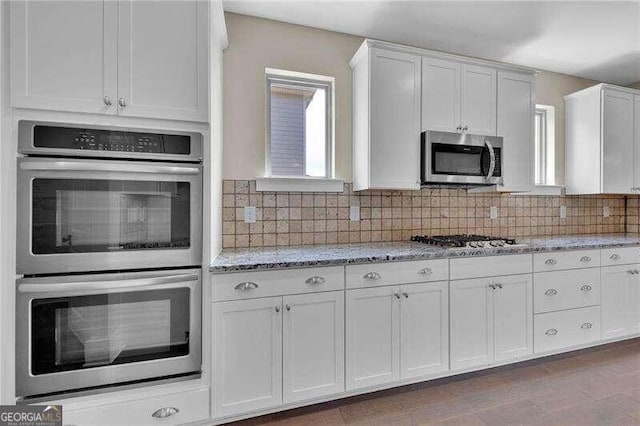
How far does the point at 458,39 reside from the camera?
2.64 m

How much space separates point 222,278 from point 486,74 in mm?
2560

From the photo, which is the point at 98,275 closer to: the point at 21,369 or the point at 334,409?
the point at 21,369

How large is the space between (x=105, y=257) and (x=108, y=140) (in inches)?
22.7

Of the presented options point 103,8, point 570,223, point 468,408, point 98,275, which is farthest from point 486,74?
point 98,275

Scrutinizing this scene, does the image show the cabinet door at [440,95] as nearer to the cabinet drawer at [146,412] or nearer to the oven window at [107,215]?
the oven window at [107,215]

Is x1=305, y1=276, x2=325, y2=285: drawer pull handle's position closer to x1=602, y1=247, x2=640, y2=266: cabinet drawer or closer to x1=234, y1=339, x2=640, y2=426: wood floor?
x1=234, y1=339, x2=640, y2=426: wood floor

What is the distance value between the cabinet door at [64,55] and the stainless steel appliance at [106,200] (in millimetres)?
136

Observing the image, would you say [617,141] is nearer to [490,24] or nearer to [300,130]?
[490,24]

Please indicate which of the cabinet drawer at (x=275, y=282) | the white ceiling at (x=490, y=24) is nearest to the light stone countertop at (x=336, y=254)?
the cabinet drawer at (x=275, y=282)

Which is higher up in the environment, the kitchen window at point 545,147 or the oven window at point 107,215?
the kitchen window at point 545,147

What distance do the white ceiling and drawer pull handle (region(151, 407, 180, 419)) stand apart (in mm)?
2566

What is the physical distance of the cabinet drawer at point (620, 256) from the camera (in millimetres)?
2664

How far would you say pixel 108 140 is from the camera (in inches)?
60.7

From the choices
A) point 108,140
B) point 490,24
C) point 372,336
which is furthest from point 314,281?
point 490,24
